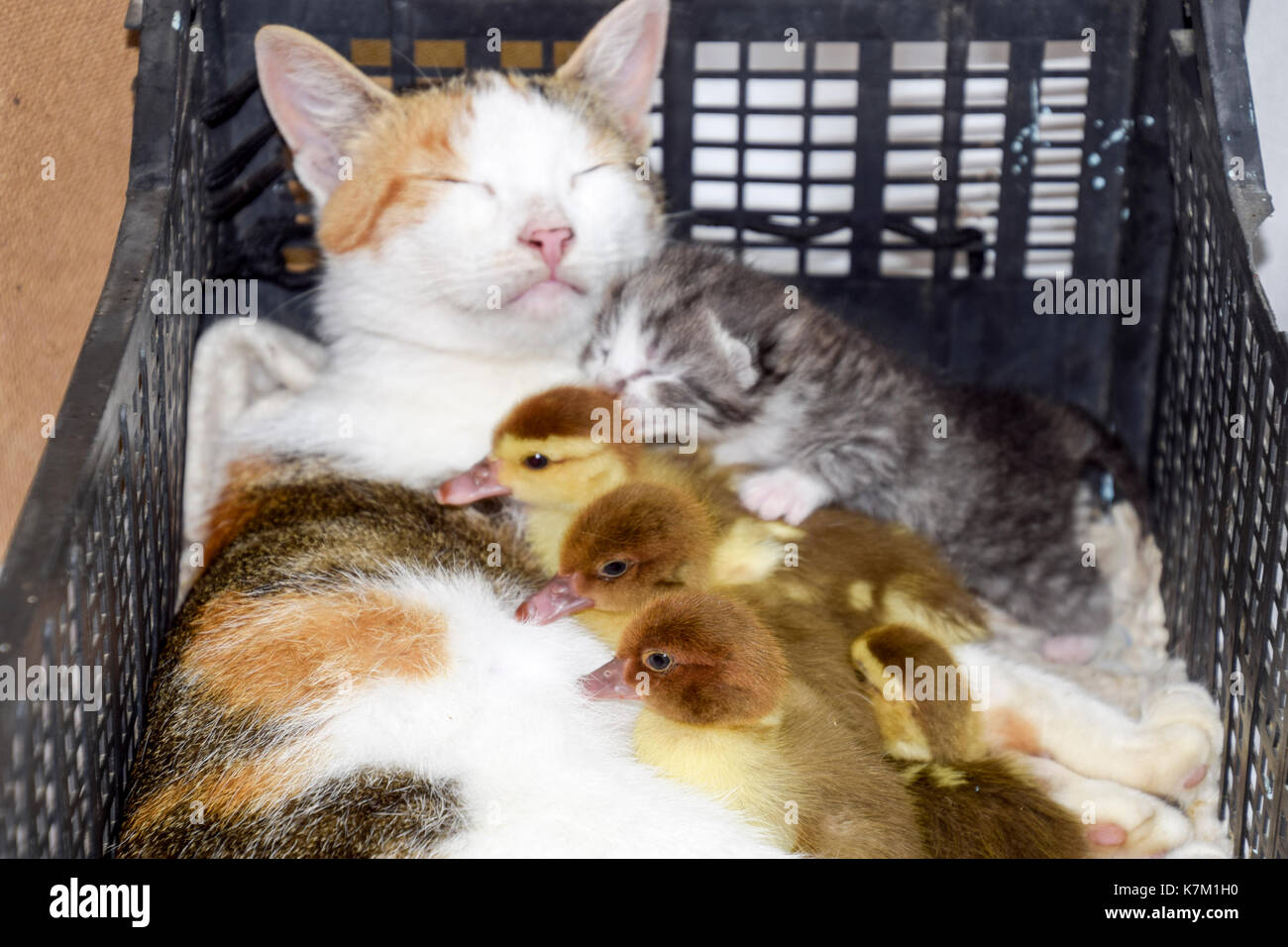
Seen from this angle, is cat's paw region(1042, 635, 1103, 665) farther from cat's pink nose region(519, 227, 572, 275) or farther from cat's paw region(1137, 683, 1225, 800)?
cat's pink nose region(519, 227, 572, 275)

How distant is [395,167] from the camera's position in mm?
1968

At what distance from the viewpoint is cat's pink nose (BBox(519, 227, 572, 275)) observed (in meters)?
1.89

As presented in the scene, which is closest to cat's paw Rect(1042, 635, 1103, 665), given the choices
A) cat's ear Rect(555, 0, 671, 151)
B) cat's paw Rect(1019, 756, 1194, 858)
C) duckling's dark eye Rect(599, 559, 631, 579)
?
cat's paw Rect(1019, 756, 1194, 858)

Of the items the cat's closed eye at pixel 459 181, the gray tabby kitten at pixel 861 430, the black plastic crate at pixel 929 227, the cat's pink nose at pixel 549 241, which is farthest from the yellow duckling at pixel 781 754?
the cat's closed eye at pixel 459 181

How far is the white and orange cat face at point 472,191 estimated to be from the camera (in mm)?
1920

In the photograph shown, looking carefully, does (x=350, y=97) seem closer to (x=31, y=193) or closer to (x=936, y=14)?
(x=31, y=193)

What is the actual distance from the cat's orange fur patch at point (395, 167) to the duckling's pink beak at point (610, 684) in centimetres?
81

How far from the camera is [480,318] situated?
198 centimetres

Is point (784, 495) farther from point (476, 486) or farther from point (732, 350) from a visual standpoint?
point (476, 486)

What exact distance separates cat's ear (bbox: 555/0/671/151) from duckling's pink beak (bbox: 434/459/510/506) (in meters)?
0.68

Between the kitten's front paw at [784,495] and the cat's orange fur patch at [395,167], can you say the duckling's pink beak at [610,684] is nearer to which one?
the kitten's front paw at [784,495]

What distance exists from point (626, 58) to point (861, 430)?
2.42 feet
